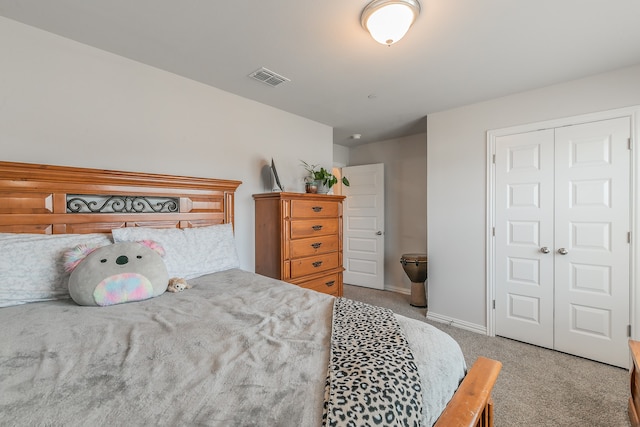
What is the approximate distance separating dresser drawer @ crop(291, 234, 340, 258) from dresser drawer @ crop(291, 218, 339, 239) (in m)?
0.05

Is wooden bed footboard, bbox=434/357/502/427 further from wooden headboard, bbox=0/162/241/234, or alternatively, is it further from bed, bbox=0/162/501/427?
wooden headboard, bbox=0/162/241/234

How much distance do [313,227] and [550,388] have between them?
7.41ft

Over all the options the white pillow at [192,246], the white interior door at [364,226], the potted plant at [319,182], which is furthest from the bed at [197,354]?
the white interior door at [364,226]

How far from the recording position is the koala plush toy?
1.39 meters

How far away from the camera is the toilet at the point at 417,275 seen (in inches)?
141

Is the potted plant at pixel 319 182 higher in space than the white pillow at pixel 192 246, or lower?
higher

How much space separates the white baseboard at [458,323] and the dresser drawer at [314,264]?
1.32 metres

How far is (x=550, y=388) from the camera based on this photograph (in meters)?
1.98

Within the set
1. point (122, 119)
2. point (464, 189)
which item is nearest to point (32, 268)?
point (122, 119)

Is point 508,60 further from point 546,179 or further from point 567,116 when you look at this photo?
point 546,179

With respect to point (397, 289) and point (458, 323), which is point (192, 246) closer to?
point (458, 323)

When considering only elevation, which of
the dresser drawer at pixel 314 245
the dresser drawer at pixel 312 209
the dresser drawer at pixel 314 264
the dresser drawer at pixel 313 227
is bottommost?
the dresser drawer at pixel 314 264

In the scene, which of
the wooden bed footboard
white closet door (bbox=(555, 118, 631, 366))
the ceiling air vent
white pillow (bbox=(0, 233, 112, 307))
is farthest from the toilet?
white pillow (bbox=(0, 233, 112, 307))

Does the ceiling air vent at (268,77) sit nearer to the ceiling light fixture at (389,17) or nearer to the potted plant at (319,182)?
the ceiling light fixture at (389,17)
